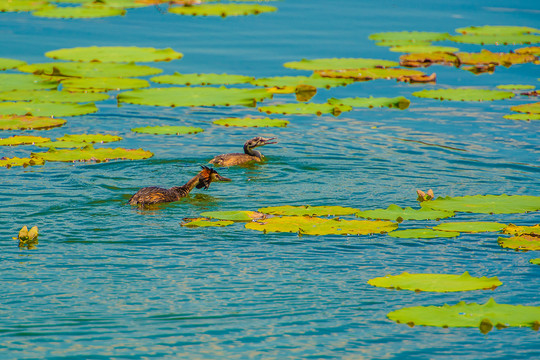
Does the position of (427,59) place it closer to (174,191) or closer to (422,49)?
(422,49)

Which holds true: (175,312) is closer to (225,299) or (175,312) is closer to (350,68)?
(225,299)

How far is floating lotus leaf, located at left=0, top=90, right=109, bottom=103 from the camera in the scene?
54.5ft

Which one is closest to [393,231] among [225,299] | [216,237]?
[216,237]

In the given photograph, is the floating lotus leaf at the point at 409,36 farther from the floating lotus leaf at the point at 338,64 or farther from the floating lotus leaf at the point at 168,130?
the floating lotus leaf at the point at 168,130

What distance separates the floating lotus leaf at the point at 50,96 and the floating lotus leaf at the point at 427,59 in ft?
24.7

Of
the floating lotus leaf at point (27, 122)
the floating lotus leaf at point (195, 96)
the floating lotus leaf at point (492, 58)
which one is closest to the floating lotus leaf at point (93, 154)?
the floating lotus leaf at point (27, 122)

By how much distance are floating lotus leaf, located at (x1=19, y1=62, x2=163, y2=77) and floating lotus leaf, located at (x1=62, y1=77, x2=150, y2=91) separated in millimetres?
341

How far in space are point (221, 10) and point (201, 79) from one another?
9.38 metres

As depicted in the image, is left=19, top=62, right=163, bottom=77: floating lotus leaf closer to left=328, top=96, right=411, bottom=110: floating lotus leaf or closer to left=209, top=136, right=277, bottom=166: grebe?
left=328, top=96, right=411, bottom=110: floating lotus leaf

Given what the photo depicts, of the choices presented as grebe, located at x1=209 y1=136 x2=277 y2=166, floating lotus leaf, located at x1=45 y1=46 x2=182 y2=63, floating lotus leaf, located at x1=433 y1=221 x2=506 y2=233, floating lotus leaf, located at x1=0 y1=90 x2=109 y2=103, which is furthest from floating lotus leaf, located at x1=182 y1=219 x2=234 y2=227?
floating lotus leaf, located at x1=45 y1=46 x2=182 y2=63

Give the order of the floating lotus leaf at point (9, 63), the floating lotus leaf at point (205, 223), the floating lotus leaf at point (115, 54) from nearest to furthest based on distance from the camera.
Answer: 1. the floating lotus leaf at point (205, 223)
2. the floating lotus leaf at point (9, 63)
3. the floating lotus leaf at point (115, 54)

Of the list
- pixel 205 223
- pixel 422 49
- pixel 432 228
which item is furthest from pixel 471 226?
pixel 422 49

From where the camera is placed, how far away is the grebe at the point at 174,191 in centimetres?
1107

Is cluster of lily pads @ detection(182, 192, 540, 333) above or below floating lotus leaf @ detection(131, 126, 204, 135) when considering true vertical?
below
